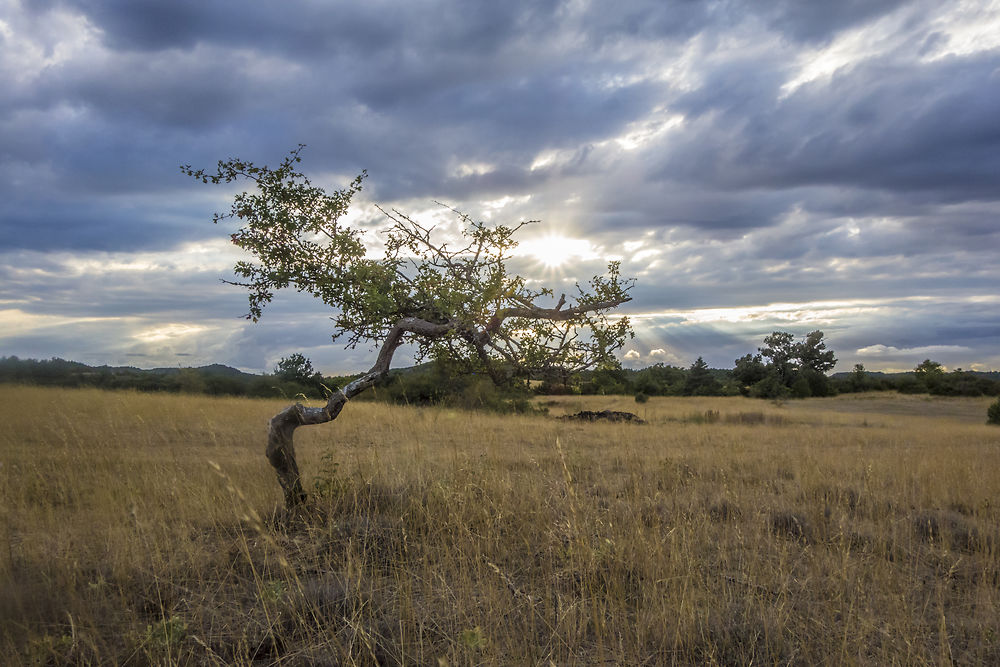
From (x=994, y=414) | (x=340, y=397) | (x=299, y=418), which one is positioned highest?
(x=340, y=397)

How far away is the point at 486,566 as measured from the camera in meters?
4.81

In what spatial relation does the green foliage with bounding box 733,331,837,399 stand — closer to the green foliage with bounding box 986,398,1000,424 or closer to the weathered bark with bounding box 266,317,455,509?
the green foliage with bounding box 986,398,1000,424

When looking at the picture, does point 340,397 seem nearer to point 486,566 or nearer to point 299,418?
point 299,418

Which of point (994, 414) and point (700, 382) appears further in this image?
point (700, 382)

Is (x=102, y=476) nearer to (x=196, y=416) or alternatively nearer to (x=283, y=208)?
(x=283, y=208)

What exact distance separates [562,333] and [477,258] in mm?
1556

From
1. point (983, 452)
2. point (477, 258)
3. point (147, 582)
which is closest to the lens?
point (147, 582)

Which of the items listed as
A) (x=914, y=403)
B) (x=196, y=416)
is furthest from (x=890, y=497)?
(x=914, y=403)

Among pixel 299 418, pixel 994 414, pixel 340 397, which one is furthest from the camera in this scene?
pixel 994 414

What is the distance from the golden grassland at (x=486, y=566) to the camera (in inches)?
147

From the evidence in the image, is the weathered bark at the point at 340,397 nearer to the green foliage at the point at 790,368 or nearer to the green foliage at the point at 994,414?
the green foliage at the point at 994,414

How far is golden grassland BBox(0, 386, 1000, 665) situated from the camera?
12.2ft

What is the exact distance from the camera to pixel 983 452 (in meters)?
13.8

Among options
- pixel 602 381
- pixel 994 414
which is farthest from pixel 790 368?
pixel 602 381
